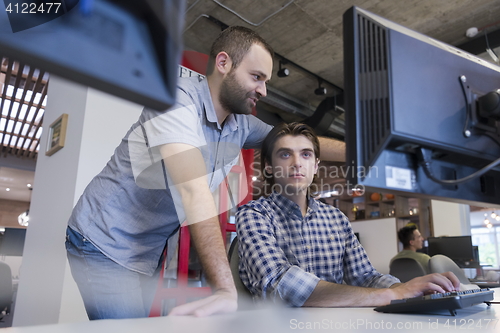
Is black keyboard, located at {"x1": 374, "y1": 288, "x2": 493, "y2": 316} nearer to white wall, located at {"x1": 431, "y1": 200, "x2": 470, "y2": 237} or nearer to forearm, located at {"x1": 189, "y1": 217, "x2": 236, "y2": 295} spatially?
forearm, located at {"x1": 189, "y1": 217, "x2": 236, "y2": 295}

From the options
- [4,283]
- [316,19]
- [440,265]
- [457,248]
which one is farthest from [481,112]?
[457,248]

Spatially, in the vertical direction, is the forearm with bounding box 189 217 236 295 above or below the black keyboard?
above

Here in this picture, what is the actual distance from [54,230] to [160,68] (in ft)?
7.14

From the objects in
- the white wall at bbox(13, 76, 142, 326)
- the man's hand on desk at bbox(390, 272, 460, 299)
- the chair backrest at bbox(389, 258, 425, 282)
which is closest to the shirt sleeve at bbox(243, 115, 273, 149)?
the man's hand on desk at bbox(390, 272, 460, 299)

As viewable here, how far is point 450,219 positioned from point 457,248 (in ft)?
5.07

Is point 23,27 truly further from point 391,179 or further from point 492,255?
point 492,255

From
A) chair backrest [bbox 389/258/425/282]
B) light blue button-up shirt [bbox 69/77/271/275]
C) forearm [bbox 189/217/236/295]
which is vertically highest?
light blue button-up shirt [bbox 69/77/271/275]

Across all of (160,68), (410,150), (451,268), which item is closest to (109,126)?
(410,150)

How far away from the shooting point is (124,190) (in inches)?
42.1

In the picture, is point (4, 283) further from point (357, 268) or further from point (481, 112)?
point (481, 112)

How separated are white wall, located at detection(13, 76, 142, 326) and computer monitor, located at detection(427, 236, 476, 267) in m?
3.85

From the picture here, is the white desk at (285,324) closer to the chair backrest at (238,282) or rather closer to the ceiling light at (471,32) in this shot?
the chair backrest at (238,282)

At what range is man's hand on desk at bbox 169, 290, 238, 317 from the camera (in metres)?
0.64

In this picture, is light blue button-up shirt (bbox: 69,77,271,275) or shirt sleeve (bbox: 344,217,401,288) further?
shirt sleeve (bbox: 344,217,401,288)
